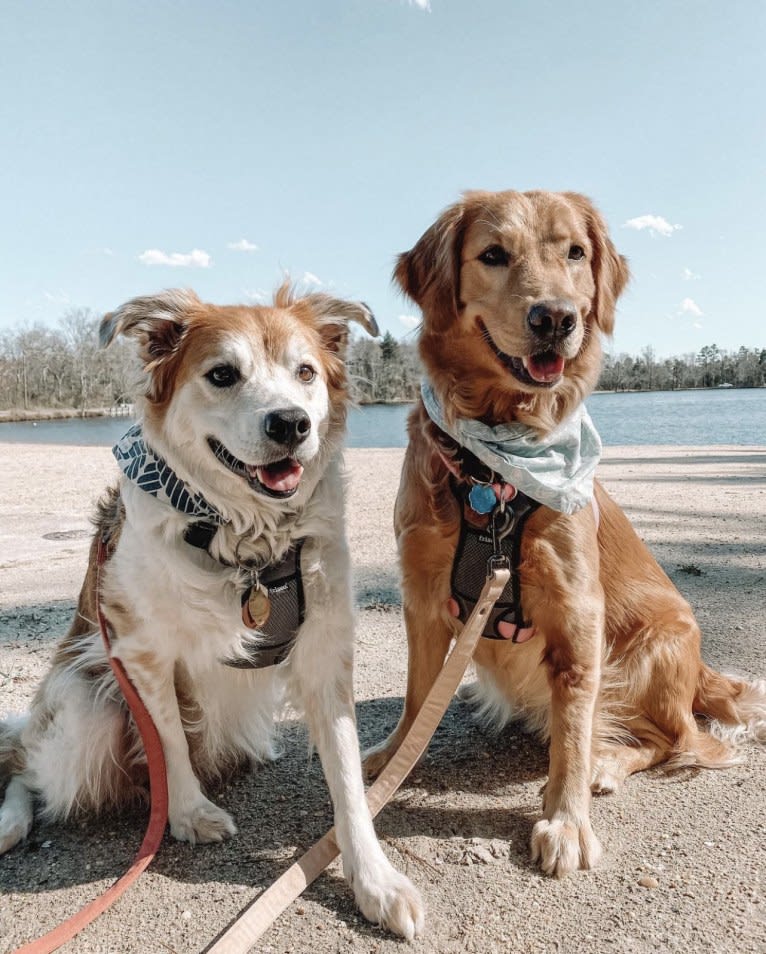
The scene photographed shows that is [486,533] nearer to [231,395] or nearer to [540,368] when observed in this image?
[540,368]

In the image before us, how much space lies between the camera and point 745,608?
16.3 feet

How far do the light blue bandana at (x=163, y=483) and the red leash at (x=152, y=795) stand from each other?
0.37m

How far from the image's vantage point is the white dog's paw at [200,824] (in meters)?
2.51

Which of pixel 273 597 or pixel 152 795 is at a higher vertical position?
pixel 273 597

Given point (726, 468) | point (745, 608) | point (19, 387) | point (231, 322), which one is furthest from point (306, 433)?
point (19, 387)

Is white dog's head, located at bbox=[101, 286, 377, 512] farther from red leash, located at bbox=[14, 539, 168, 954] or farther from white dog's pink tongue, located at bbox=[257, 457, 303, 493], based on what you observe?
red leash, located at bbox=[14, 539, 168, 954]

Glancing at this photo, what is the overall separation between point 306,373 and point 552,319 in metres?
0.98

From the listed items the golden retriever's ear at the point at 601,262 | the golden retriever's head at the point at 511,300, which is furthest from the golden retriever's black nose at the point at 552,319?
the golden retriever's ear at the point at 601,262

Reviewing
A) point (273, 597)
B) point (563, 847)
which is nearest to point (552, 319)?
point (273, 597)

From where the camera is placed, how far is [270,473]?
7.93 ft

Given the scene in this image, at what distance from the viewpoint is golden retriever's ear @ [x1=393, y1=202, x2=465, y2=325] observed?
2934mm

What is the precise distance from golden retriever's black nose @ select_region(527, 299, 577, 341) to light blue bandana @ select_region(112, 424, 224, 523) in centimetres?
141

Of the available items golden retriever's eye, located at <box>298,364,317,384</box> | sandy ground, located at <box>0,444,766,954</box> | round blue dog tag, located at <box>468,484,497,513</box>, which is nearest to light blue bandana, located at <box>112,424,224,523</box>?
golden retriever's eye, located at <box>298,364,317,384</box>

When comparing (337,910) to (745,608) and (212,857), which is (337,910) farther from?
(745,608)
